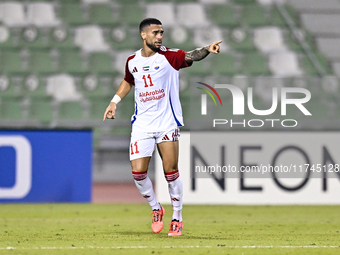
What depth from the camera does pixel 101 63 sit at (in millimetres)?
12125

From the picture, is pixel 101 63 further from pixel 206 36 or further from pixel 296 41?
pixel 296 41

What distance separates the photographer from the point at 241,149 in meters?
8.36

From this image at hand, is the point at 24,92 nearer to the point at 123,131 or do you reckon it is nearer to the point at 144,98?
the point at 123,131

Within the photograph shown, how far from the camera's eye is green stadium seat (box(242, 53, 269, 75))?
1217cm

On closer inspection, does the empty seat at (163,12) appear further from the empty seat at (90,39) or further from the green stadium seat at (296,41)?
the green stadium seat at (296,41)

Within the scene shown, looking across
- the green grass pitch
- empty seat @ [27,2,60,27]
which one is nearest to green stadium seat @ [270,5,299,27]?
empty seat @ [27,2,60,27]

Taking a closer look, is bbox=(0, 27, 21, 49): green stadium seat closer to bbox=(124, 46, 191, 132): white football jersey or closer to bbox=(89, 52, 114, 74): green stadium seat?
bbox=(89, 52, 114, 74): green stadium seat

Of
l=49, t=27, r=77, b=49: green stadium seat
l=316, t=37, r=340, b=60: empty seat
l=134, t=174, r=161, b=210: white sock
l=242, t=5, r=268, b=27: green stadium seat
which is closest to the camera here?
l=134, t=174, r=161, b=210: white sock

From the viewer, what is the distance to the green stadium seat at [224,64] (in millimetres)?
12148

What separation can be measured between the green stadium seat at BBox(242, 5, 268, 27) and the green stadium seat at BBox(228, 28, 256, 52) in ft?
0.97

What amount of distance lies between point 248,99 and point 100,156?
375 centimetres

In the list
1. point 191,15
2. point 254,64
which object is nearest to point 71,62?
point 191,15

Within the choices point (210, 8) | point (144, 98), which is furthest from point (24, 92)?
point (144, 98)

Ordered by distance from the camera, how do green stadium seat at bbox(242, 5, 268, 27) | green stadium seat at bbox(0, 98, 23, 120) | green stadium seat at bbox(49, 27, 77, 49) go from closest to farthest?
green stadium seat at bbox(0, 98, 23, 120)
green stadium seat at bbox(49, 27, 77, 49)
green stadium seat at bbox(242, 5, 268, 27)
